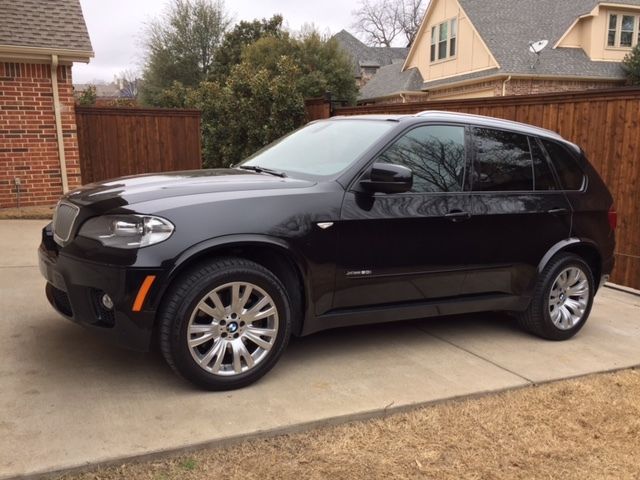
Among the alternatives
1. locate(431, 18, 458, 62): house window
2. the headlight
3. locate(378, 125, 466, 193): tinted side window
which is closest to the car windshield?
locate(378, 125, 466, 193): tinted side window

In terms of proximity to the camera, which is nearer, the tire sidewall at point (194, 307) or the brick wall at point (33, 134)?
the tire sidewall at point (194, 307)

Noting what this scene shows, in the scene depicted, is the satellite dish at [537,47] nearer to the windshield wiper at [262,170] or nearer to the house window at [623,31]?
the house window at [623,31]

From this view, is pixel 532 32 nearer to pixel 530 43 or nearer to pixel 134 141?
pixel 530 43

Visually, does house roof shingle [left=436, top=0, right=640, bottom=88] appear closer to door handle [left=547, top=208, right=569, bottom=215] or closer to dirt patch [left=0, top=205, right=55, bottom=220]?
dirt patch [left=0, top=205, right=55, bottom=220]

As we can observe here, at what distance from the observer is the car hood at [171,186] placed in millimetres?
3756

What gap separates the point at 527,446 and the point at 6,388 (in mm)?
3101

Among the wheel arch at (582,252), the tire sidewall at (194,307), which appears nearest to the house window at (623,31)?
the wheel arch at (582,252)

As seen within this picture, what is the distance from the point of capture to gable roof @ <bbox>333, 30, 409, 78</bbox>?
4694 centimetres

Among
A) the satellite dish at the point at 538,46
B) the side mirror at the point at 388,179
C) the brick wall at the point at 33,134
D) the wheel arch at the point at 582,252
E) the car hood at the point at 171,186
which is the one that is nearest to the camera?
the car hood at the point at 171,186

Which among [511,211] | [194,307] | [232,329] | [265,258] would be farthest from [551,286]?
[194,307]

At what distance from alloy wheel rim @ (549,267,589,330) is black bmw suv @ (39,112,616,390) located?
0.04 ft

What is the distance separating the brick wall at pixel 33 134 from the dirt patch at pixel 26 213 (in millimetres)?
256

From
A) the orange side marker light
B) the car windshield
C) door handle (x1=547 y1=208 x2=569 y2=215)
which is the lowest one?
the orange side marker light

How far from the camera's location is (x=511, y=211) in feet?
15.7
